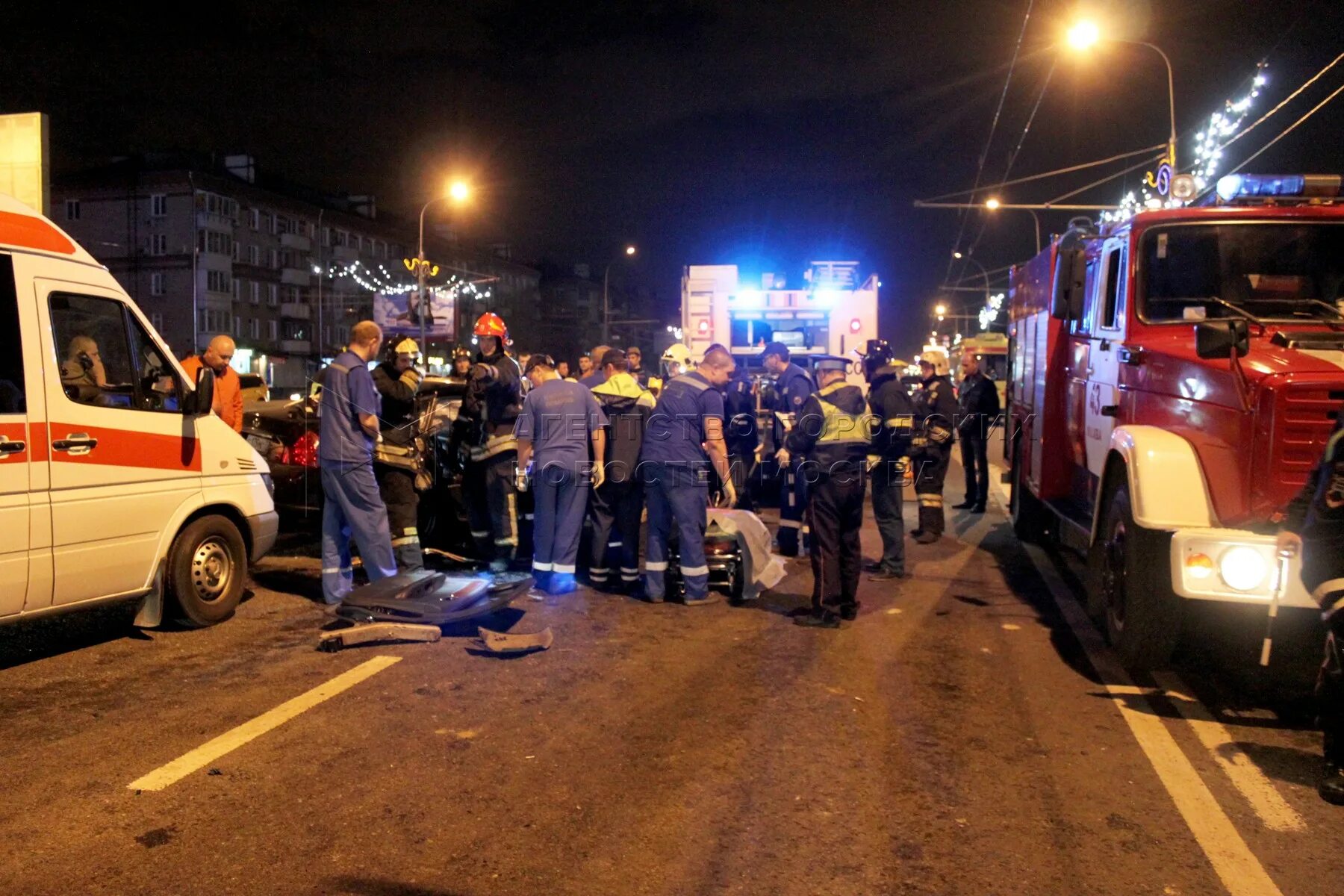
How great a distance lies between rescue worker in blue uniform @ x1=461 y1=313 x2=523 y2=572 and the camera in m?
8.19

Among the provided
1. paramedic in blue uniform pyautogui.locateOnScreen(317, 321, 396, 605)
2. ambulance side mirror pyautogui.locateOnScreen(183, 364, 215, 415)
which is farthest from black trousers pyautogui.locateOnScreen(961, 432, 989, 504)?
ambulance side mirror pyautogui.locateOnScreen(183, 364, 215, 415)

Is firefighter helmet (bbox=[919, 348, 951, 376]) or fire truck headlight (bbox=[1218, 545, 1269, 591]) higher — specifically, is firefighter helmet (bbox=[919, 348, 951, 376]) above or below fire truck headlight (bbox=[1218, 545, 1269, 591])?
above

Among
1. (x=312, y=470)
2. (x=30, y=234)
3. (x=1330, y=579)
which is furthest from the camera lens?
(x=312, y=470)

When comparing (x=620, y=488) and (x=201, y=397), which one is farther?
(x=620, y=488)

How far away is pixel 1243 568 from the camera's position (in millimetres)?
4730

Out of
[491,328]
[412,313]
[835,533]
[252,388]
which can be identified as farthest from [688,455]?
[412,313]

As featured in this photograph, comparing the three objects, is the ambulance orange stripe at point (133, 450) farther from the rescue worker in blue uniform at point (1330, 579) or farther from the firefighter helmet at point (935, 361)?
the firefighter helmet at point (935, 361)

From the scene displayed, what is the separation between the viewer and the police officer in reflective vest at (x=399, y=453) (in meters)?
7.49

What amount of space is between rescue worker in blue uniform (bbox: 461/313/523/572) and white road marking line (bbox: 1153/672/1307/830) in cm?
482

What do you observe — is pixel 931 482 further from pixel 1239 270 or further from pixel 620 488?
pixel 1239 270

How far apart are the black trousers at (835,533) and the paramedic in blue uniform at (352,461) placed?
2.84 m

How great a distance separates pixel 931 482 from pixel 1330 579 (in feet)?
19.7

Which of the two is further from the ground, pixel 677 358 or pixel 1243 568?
pixel 677 358

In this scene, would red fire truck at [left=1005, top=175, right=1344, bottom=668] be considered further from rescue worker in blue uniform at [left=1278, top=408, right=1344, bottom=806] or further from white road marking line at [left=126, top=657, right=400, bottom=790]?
white road marking line at [left=126, top=657, right=400, bottom=790]
